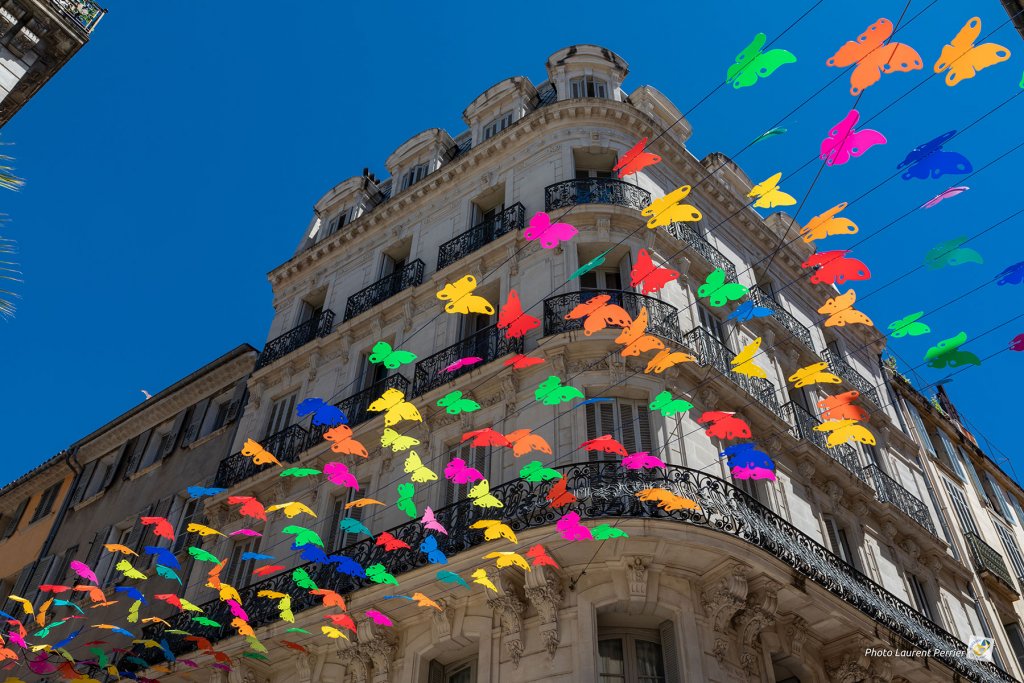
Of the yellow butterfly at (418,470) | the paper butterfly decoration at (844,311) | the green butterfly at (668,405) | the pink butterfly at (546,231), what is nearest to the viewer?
the paper butterfly decoration at (844,311)

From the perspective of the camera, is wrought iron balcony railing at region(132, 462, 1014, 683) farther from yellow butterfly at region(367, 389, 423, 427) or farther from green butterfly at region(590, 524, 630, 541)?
yellow butterfly at region(367, 389, 423, 427)

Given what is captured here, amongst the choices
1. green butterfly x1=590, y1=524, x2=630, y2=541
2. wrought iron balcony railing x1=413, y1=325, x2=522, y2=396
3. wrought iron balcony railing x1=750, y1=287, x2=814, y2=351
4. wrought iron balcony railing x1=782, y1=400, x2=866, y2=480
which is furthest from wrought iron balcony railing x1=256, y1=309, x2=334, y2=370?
green butterfly x1=590, y1=524, x2=630, y2=541

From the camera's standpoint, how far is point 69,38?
12.2 metres

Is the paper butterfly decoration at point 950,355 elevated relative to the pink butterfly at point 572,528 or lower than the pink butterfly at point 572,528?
elevated

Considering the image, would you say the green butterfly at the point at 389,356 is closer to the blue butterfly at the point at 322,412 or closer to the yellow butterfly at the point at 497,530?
the blue butterfly at the point at 322,412

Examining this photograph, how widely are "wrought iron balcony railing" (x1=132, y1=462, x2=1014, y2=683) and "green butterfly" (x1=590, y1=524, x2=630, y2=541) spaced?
0.25 meters

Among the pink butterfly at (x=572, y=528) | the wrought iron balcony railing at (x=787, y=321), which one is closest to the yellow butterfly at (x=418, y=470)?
the pink butterfly at (x=572, y=528)

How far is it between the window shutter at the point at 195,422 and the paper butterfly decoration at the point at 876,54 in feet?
58.5

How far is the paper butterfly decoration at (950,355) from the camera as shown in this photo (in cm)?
869

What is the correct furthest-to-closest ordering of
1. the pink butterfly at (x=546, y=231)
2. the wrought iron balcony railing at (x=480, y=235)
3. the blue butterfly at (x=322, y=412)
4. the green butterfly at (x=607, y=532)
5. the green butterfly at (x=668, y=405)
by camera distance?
the wrought iron balcony railing at (x=480, y=235), the blue butterfly at (x=322, y=412), the green butterfly at (x=668, y=405), the pink butterfly at (x=546, y=231), the green butterfly at (x=607, y=532)

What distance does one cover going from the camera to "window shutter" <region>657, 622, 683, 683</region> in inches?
392

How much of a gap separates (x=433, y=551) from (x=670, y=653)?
325cm

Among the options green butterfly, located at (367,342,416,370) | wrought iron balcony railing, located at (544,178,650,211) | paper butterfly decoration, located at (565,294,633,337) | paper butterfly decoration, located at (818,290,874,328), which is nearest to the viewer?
paper butterfly decoration, located at (818,290,874,328)

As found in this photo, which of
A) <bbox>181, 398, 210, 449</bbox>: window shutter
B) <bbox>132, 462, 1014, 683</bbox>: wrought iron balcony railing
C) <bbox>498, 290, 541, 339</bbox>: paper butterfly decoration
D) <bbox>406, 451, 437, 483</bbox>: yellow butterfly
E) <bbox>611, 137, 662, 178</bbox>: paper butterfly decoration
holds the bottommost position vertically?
<bbox>132, 462, 1014, 683</bbox>: wrought iron balcony railing
